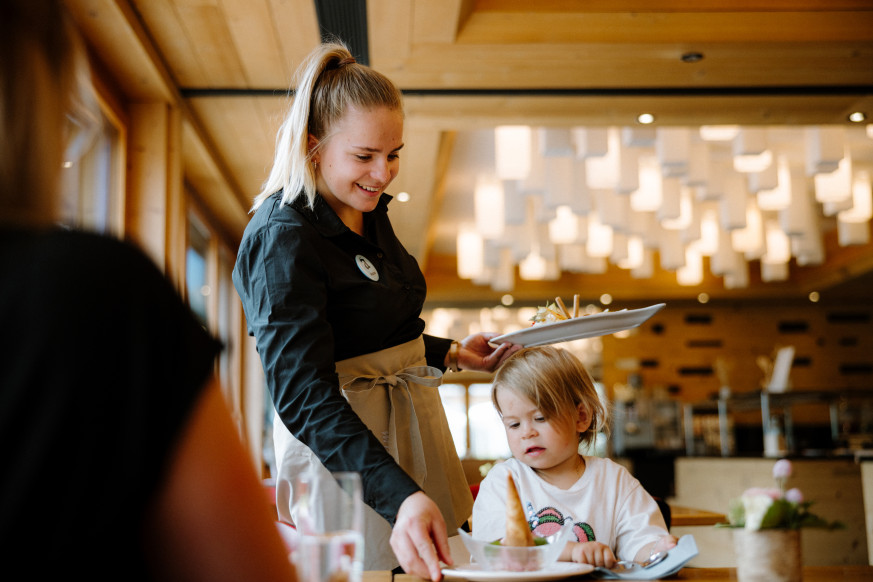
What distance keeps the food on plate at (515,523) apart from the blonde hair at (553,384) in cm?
60

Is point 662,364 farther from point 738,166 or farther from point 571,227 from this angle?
point 738,166

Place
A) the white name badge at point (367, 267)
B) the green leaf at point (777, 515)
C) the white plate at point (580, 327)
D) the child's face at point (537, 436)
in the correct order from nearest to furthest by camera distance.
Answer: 1. the green leaf at point (777, 515)
2. the white plate at point (580, 327)
3. the white name badge at point (367, 267)
4. the child's face at point (537, 436)

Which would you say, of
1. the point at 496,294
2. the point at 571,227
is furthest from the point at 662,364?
the point at 571,227

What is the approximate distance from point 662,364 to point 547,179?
25.6ft

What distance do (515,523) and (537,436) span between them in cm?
58

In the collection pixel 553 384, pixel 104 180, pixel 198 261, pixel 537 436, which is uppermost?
pixel 198 261

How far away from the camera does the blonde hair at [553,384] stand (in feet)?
6.11

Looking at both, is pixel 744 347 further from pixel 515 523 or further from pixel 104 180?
pixel 515 523

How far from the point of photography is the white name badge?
1713 mm

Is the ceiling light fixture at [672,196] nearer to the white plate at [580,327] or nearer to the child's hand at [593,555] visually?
the white plate at [580,327]

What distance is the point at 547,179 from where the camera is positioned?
610 centimetres

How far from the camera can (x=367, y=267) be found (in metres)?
1.73

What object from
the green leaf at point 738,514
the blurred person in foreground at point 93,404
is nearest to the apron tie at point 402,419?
the green leaf at point 738,514

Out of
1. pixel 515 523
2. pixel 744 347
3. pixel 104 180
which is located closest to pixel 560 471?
pixel 515 523
